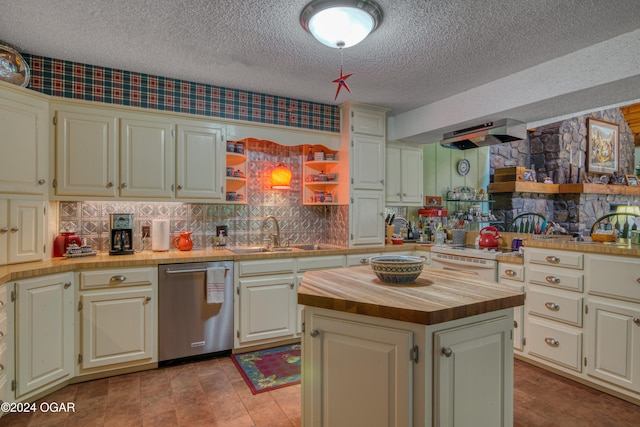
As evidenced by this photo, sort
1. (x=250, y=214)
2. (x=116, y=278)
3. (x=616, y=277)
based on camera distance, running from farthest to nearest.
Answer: (x=250, y=214), (x=116, y=278), (x=616, y=277)

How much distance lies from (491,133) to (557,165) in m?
3.25

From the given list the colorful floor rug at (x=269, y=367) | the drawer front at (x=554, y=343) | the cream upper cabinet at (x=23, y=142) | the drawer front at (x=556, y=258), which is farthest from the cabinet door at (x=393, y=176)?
the cream upper cabinet at (x=23, y=142)

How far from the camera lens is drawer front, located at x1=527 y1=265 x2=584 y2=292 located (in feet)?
8.79

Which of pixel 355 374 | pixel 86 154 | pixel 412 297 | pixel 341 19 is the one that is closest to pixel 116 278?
pixel 86 154

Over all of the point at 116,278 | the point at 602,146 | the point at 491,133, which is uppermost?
the point at 602,146

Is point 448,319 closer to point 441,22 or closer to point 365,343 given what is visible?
point 365,343

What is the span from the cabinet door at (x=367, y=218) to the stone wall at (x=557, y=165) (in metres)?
2.32

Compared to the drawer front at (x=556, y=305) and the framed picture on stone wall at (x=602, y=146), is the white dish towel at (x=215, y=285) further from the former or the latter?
the framed picture on stone wall at (x=602, y=146)

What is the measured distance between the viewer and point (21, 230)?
2500mm

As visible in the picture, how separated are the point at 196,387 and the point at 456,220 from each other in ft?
12.4

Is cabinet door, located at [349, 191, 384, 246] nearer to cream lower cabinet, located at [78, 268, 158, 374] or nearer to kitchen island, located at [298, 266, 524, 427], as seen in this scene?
cream lower cabinet, located at [78, 268, 158, 374]

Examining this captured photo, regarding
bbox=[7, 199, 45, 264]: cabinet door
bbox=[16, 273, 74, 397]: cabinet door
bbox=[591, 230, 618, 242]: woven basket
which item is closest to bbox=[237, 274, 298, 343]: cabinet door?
bbox=[16, 273, 74, 397]: cabinet door

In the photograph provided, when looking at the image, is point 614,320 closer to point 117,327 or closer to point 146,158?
point 117,327

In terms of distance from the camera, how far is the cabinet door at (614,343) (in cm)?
236
